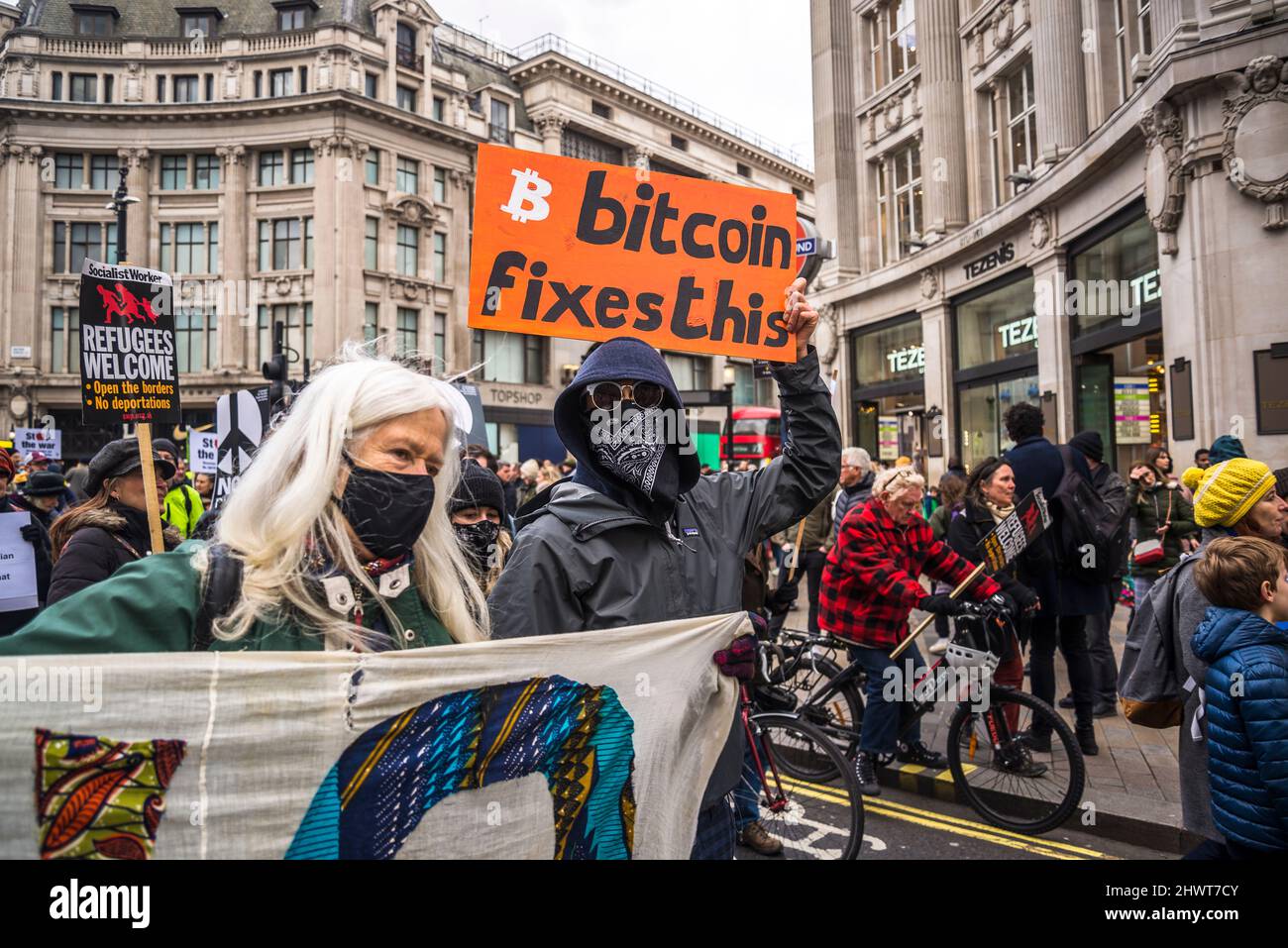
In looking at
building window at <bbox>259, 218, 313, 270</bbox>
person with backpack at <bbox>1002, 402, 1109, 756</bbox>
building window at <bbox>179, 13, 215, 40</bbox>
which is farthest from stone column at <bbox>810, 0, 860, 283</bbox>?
building window at <bbox>179, 13, 215, 40</bbox>

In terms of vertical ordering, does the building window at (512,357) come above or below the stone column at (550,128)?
below

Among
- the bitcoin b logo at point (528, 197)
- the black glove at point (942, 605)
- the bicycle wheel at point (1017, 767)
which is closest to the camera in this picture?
the bitcoin b logo at point (528, 197)

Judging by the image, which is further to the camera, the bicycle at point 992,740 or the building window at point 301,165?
A: the building window at point 301,165

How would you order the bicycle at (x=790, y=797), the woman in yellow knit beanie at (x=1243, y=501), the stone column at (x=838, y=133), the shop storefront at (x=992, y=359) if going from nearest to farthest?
the woman in yellow knit beanie at (x=1243, y=501), the bicycle at (x=790, y=797), the shop storefront at (x=992, y=359), the stone column at (x=838, y=133)

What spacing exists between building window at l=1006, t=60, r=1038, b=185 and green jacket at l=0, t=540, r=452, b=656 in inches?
773

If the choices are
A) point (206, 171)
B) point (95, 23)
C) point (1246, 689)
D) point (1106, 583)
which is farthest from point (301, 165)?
point (1246, 689)

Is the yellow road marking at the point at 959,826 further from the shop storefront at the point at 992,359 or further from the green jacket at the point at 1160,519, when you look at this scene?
the shop storefront at the point at 992,359

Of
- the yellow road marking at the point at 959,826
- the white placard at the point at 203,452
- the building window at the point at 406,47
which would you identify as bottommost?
the yellow road marking at the point at 959,826

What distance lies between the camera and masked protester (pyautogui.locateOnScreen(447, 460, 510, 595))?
5023 mm

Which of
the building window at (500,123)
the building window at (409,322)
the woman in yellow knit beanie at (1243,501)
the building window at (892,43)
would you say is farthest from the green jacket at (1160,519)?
the building window at (500,123)

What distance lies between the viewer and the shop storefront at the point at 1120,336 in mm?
13594

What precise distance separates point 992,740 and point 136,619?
501cm

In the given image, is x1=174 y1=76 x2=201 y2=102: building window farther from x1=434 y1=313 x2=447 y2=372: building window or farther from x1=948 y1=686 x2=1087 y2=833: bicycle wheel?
x1=948 y1=686 x2=1087 y2=833: bicycle wheel

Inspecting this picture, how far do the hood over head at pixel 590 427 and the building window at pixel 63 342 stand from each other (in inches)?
1657
